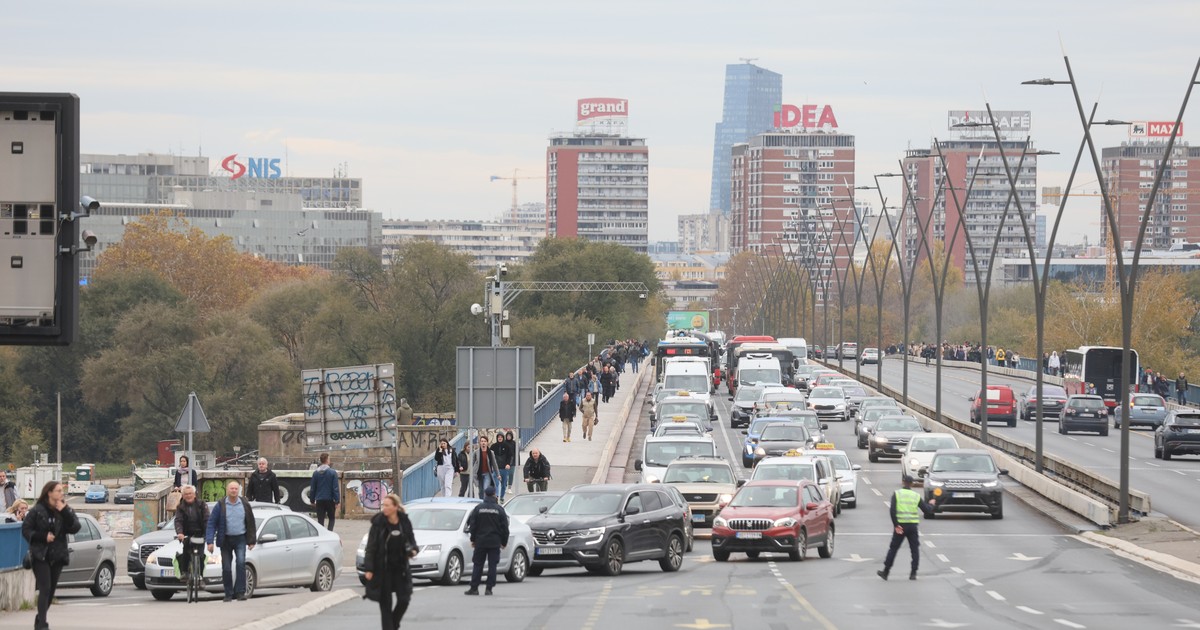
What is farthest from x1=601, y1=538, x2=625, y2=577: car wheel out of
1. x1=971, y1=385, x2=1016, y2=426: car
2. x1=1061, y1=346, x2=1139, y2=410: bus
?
x1=1061, y1=346, x2=1139, y2=410: bus

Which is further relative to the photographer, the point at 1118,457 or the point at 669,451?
the point at 1118,457

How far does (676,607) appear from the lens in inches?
808

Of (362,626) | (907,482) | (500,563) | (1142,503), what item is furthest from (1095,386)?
(362,626)

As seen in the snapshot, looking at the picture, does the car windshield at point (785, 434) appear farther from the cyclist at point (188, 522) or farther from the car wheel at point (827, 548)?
the cyclist at point (188, 522)

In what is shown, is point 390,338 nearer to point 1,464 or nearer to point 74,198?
point 1,464

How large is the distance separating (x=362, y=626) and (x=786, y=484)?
39.7ft

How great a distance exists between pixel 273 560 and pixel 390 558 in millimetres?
6649

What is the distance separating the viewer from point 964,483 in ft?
124

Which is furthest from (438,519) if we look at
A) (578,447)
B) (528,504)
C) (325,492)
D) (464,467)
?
(578,447)

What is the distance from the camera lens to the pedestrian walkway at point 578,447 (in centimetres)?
4450

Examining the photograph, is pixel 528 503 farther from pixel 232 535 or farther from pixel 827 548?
pixel 232 535

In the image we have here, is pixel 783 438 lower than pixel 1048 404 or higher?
higher

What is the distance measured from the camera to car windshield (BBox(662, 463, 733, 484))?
3419 cm

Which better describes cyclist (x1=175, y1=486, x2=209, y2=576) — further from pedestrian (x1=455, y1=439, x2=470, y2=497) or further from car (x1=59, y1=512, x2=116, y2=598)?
pedestrian (x1=455, y1=439, x2=470, y2=497)
